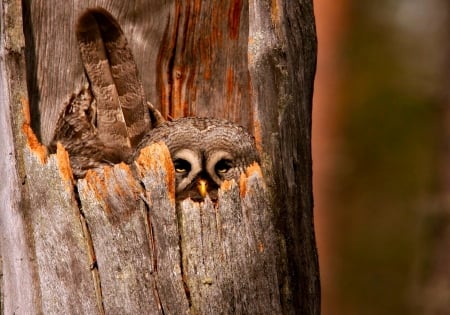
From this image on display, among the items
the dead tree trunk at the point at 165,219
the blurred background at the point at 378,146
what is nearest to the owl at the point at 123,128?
the dead tree trunk at the point at 165,219

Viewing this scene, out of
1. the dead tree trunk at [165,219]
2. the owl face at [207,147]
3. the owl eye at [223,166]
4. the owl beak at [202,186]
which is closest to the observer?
the dead tree trunk at [165,219]

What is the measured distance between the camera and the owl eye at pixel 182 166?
3.62 meters

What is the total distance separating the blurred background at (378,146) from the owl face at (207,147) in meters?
3.40

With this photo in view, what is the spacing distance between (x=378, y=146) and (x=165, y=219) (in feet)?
21.3

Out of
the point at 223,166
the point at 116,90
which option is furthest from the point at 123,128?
the point at 223,166

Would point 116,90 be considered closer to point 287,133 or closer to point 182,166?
point 182,166

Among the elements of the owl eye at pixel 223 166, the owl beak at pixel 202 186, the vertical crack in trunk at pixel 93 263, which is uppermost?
the owl eye at pixel 223 166

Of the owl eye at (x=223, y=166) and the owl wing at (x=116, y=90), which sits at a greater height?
the owl wing at (x=116, y=90)

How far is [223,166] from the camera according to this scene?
12.3ft

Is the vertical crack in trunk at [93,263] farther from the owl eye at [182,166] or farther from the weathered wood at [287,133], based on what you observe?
the owl eye at [182,166]

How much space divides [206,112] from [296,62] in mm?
982

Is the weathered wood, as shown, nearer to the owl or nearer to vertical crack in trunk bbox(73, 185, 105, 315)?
the owl

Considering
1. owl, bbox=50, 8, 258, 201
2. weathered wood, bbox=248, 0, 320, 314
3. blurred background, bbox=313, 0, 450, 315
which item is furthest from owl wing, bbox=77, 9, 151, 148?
blurred background, bbox=313, 0, 450, 315

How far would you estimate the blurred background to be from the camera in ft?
24.8
